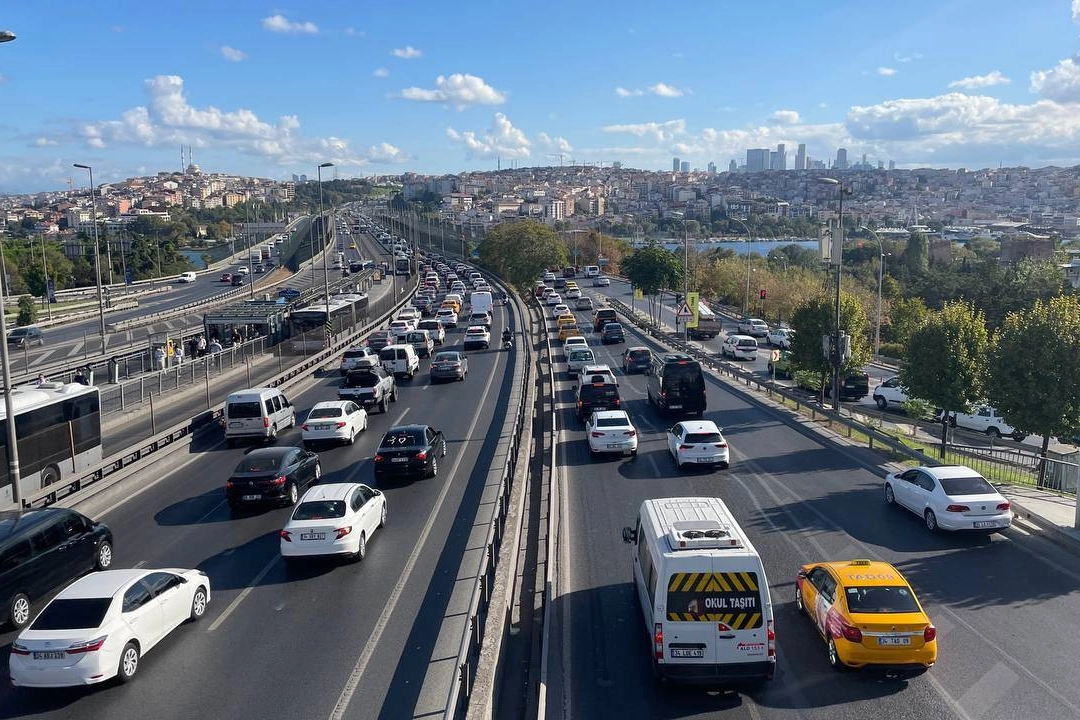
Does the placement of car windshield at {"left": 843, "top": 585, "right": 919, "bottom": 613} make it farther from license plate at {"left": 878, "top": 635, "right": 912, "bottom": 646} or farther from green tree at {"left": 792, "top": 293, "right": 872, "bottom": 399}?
green tree at {"left": 792, "top": 293, "right": 872, "bottom": 399}

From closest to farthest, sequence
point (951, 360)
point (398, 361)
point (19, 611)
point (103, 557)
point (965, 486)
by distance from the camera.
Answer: point (19, 611) < point (103, 557) < point (965, 486) < point (951, 360) < point (398, 361)

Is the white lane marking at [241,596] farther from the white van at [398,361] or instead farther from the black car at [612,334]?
the black car at [612,334]

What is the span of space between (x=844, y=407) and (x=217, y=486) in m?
26.2

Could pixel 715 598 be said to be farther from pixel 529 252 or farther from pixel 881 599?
pixel 529 252

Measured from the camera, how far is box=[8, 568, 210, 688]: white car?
9641mm

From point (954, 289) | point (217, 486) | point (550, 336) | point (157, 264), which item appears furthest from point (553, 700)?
point (157, 264)

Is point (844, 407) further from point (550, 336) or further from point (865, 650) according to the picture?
point (865, 650)

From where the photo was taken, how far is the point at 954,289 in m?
77.6

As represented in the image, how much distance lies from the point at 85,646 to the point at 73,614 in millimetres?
614

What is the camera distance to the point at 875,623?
384 inches

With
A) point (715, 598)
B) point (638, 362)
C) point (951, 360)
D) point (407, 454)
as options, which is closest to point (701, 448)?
point (407, 454)

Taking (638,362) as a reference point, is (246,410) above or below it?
above

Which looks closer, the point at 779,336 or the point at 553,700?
the point at 553,700

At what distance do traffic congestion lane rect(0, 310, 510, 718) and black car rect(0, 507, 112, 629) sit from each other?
0.50 meters
